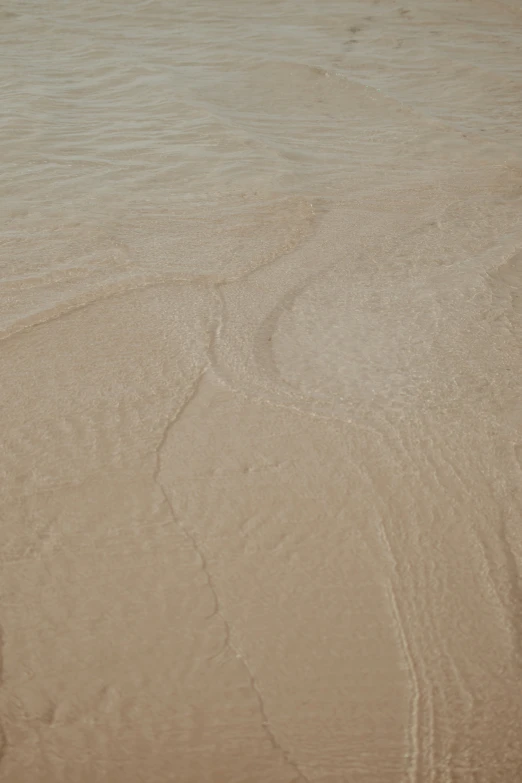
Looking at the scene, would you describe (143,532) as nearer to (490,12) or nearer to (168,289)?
(168,289)

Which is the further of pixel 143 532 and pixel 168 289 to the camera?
pixel 168 289

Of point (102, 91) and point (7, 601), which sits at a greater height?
point (102, 91)

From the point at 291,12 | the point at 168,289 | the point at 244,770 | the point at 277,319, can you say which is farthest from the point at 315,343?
the point at 291,12

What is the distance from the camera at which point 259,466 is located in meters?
1.55

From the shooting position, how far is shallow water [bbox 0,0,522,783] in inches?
45.2

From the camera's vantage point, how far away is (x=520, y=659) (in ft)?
4.03

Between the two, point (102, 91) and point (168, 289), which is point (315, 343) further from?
point (102, 91)

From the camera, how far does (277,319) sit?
6.75ft

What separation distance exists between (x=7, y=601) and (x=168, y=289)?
1.14 m

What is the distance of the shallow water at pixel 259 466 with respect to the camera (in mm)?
1147

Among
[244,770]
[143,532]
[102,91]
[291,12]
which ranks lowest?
[244,770]

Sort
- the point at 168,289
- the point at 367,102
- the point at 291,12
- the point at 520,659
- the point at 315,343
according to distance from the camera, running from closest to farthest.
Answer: the point at 520,659
the point at 315,343
the point at 168,289
the point at 367,102
the point at 291,12

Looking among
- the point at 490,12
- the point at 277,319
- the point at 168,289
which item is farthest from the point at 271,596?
the point at 490,12

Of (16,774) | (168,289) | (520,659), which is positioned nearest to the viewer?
(16,774)
